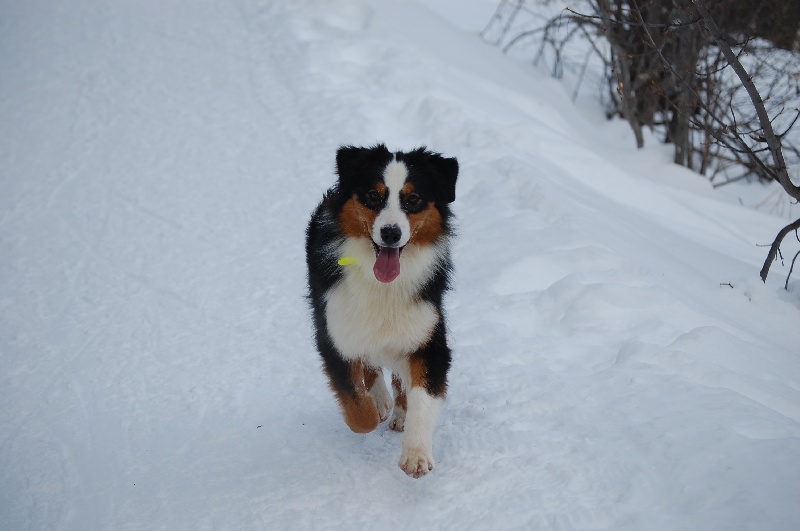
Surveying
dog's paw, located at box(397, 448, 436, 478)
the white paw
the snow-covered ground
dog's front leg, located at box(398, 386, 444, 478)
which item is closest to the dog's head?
dog's front leg, located at box(398, 386, 444, 478)

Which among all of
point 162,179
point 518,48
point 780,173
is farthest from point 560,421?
point 518,48

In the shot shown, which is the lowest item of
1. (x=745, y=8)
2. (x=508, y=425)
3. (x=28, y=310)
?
(x=28, y=310)

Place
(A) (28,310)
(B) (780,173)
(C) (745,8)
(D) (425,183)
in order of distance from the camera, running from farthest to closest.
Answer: (C) (745,8), (A) (28,310), (B) (780,173), (D) (425,183)

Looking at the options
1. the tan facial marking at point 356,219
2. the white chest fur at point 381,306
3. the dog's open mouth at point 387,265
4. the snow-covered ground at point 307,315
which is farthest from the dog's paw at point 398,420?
the tan facial marking at point 356,219

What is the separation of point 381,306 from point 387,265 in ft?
0.83

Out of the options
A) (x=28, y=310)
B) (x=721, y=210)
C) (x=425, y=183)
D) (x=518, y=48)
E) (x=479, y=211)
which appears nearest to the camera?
(x=425, y=183)

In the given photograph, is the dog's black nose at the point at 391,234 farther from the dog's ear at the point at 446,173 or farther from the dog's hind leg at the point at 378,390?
the dog's hind leg at the point at 378,390

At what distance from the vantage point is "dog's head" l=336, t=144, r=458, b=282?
3861 millimetres

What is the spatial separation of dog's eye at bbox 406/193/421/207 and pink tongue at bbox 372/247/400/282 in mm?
246

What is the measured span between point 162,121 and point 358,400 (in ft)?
23.8

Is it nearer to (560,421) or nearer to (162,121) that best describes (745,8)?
(162,121)

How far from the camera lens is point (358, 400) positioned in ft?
13.8

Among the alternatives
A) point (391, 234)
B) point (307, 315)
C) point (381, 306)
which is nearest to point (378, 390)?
point (381, 306)

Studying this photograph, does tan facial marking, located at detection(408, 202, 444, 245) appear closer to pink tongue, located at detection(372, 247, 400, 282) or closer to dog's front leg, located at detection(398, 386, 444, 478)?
pink tongue, located at detection(372, 247, 400, 282)
